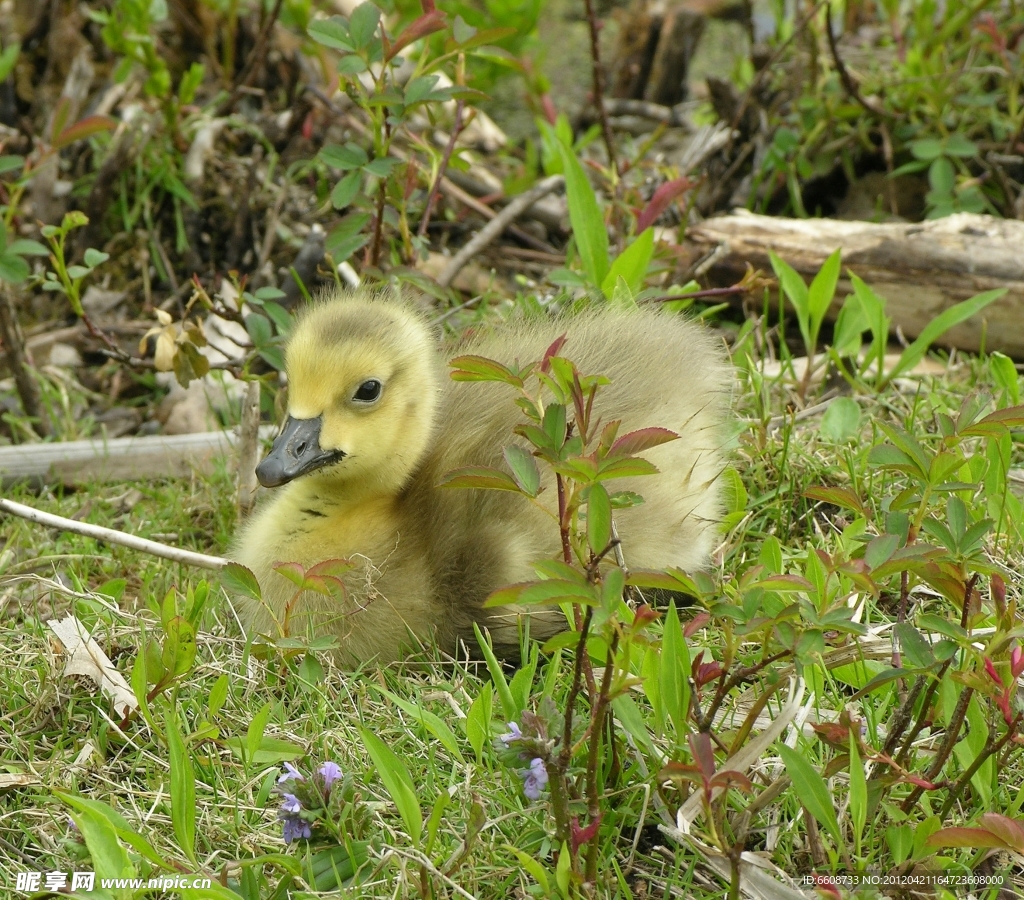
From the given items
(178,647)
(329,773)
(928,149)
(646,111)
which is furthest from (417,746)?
(646,111)

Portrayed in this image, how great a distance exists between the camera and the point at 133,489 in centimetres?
338

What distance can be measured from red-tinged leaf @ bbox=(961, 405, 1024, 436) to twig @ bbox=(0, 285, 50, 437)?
2.69m

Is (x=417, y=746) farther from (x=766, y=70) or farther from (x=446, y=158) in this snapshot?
(x=766, y=70)

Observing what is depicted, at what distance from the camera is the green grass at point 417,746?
1866 mm

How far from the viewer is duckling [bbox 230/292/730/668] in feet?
8.22

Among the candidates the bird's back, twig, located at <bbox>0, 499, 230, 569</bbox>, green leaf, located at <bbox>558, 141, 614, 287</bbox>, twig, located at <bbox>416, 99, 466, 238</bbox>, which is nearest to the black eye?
the bird's back

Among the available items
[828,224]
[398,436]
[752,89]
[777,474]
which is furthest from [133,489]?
[752,89]

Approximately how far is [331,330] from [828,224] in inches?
78.4

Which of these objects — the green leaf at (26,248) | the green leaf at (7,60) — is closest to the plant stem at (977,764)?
the green leaf at (26,248)

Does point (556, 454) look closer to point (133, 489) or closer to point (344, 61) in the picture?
point (344, 61)

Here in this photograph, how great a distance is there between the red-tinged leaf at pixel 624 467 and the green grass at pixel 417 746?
9.5 inches

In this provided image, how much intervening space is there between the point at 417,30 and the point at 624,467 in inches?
64.0

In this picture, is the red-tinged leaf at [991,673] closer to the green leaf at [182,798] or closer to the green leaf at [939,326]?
the green leaf at [182,798]

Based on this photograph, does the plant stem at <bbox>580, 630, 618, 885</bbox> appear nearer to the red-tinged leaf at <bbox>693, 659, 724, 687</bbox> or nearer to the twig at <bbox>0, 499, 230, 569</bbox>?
the red-tinged leaf at <bbox>693, 659, 724, 687</bbox>
